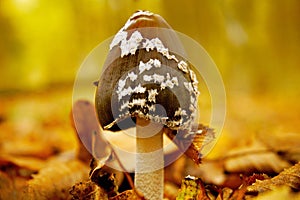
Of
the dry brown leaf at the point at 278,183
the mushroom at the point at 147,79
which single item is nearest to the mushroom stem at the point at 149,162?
the mushroom at the point at 147,79

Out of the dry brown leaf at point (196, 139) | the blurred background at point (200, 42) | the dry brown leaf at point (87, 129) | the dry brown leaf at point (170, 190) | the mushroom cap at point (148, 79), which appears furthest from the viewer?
the blurred background at point (200, 42)

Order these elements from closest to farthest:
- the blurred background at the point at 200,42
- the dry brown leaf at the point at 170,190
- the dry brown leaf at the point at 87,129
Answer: the dry brown leaf at the point at 170,190, the dry brown leaf at the point at 87,129, the blurred background at the point at 200,42

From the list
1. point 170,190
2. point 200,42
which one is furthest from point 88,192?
point 200,42

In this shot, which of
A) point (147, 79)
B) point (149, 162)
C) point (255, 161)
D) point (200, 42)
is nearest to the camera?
point (147, 79)

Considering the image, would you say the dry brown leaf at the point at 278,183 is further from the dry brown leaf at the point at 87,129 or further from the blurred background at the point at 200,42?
the blurred background at the point at 200,42

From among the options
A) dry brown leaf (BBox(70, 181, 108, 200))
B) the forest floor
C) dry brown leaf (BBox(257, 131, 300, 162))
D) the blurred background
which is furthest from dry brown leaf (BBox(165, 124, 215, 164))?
the blurred background

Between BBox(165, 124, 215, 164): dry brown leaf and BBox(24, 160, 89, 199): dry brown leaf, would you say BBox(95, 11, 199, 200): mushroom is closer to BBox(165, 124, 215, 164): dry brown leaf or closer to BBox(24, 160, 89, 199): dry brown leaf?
BBox(165, 124, 215, 164): dry brown leaf

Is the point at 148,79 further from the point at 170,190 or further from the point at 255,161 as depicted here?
the point at 255,161
